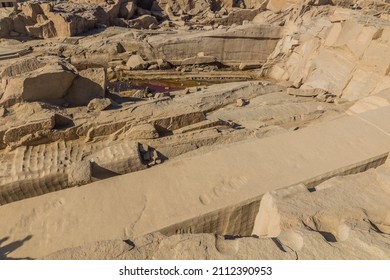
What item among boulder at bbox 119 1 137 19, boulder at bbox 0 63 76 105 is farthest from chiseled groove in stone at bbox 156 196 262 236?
boulder at bbox 119 1 137 19

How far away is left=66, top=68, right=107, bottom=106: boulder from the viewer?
5777 mm

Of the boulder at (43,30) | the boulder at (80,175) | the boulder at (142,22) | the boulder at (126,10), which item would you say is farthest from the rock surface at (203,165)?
the boulder at (126,10)

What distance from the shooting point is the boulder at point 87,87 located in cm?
578

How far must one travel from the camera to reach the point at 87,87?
5930 millimetres

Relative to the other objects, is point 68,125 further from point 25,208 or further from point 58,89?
point 25,208

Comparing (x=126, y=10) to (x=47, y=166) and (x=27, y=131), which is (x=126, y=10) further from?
(x=47, y=166)

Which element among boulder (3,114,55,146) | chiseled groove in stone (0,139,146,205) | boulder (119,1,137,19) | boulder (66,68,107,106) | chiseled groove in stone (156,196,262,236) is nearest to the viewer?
chiseled groove in stone (156,196,262,236)

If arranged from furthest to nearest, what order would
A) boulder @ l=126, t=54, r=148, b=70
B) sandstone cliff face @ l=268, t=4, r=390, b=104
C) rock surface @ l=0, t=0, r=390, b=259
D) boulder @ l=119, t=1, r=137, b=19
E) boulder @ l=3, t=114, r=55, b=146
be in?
boulder @ l=119, t=1, r=137, b=19, boulder @ l=126, t=54, r=148, b=70, sandstone cliff face @ l=268, t=4, r=390, b=104, boulder @ l=3, t=114, r=55, b=146, rock surface @ l=0, t=0, r=390, b=259

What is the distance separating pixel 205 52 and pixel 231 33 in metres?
1.37

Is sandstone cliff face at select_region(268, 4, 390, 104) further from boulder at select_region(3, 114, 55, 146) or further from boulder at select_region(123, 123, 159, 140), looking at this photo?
boulder at select_region(3, 114, 55, 146)

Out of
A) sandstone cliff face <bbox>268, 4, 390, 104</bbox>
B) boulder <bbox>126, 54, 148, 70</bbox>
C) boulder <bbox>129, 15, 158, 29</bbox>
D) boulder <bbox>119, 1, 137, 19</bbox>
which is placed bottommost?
boulder <bbox>126, 54, 148, 70</bbox>

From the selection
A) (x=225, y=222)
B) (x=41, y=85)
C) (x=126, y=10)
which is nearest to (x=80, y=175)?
(x=225, y=222)

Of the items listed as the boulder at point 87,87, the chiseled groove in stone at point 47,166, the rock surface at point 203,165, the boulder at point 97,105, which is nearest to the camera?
the rock surface at point 203,165

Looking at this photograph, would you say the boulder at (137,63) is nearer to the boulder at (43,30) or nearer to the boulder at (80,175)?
the boulder at (43,30)
